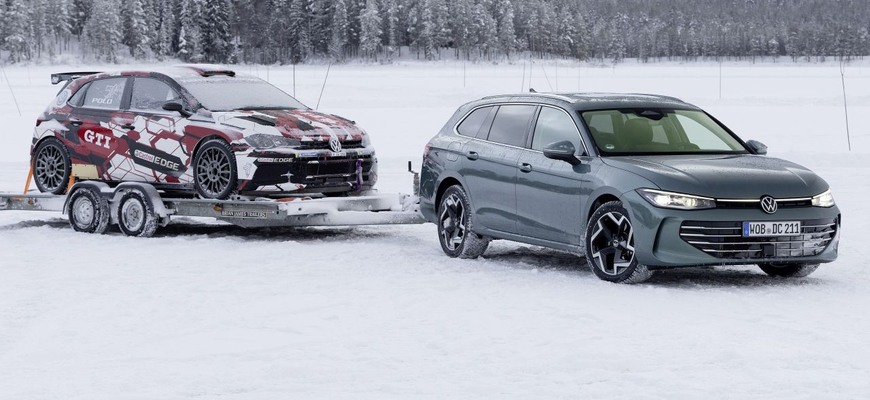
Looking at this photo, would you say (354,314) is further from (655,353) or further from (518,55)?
(518,55)

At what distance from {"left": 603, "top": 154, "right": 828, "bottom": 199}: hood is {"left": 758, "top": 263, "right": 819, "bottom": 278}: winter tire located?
68cm

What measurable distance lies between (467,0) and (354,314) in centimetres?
17604

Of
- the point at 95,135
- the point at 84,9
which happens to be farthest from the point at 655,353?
the point at 84,9

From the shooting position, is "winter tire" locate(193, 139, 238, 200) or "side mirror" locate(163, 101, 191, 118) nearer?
"winter tire" locate(193, 139, 238, 200)

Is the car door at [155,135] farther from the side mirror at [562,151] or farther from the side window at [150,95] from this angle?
the side mirror at [562,151]

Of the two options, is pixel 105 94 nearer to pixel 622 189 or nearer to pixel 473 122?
pixel 473 122

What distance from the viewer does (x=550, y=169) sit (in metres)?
10.6

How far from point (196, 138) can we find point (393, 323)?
5649 mm

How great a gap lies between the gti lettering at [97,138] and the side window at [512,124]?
15.6 feet

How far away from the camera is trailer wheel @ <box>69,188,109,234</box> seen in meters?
13.8

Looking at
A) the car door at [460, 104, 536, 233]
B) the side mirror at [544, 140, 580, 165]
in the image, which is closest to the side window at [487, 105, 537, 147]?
the car door at [460, 104, 536, 233]

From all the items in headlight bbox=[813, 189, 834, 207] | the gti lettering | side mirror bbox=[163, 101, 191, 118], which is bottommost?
headlight bbox=[813, 189, 834, 207]

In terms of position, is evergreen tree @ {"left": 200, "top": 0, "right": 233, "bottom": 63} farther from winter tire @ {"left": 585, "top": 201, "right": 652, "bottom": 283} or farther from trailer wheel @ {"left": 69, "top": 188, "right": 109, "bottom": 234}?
winter tire @ {"left": 585, "top": 201, "right": 652, "bottom": 283}

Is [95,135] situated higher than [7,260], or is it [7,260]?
[95,135]
